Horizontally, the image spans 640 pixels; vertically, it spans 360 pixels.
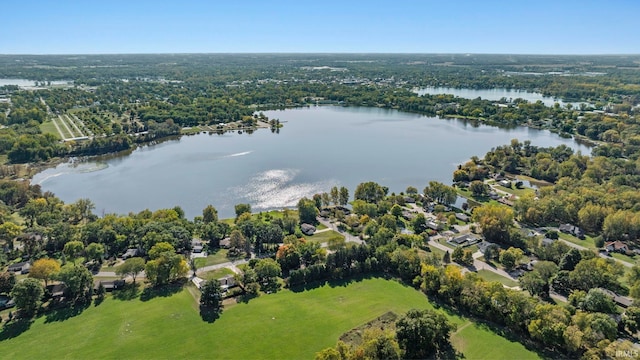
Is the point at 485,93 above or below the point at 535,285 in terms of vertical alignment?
above

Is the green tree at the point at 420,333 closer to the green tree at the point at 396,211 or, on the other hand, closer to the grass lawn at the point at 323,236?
the grass lawn at the point at 323,236

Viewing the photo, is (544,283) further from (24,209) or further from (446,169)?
(24,209)

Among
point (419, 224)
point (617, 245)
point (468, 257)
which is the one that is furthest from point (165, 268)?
point (617, 245)

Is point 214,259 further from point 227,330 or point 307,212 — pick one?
point 307,212

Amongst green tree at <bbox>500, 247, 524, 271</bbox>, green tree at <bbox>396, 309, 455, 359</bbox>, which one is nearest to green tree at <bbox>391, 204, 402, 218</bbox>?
green tree at <bbox>500, 247, 524, 271</bbox>

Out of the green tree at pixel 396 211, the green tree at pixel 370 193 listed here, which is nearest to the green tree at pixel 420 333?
the green tree at pixel 396 211

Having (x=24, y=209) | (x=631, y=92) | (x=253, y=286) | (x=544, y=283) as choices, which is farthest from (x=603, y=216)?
(x=631, y=92)
